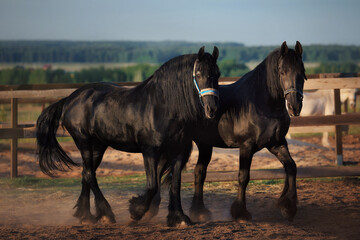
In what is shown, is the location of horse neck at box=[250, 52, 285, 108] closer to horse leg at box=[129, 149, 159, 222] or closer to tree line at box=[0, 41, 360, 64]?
horse leg at box=[129, 149, 159, 222]

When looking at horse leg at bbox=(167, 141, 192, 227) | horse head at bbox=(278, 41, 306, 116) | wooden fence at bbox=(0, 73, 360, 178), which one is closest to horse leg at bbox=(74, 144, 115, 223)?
horse leg at bbox=(167, 141, 192, 227)

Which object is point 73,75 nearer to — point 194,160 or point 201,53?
point 194,160

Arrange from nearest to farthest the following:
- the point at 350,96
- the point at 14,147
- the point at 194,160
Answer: the point at 14,147
the point at 194,160
the point at 350,96

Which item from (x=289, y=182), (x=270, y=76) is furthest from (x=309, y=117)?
(x=270, y=76)

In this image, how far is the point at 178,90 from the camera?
4895 mm

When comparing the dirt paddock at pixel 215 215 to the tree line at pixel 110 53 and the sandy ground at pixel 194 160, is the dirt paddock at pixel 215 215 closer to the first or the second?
the sandy ground at pixel 194 160

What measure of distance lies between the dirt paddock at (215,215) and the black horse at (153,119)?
35 cm

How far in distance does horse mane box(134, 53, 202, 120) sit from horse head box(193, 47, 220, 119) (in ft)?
0.41

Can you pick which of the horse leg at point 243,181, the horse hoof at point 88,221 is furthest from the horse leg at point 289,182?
the horse hoof at point 88,221

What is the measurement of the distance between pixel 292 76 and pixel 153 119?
1.56 meters

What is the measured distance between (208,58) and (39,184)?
482cm

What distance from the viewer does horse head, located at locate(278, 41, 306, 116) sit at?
4836 millimetres

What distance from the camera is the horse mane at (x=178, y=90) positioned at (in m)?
4.86

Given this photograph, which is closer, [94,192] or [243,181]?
[243,181]
